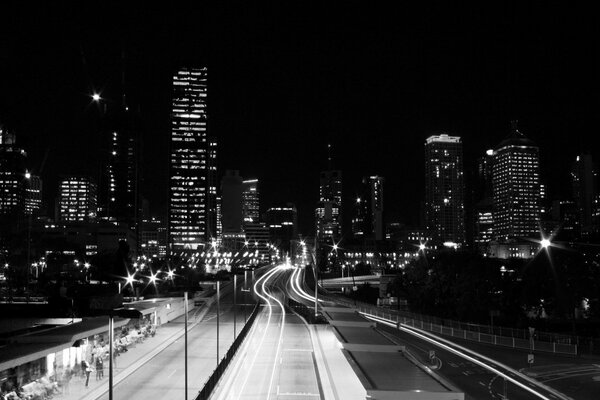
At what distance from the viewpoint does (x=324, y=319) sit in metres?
66.6

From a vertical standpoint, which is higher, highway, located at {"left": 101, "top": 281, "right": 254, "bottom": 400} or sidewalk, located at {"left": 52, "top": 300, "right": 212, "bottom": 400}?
sidewalk, located at {"left": 52, "top": 300, "right": 212, "bottom": 400}

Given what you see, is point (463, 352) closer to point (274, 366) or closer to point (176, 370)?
point (274, 366)

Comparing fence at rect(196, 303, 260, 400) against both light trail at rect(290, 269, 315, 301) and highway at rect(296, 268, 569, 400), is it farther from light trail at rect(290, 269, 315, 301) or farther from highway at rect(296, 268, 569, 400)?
light trail at rect(290, 269, 315, 301)

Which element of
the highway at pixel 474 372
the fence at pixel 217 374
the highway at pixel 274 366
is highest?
the fence at pixel 217 374

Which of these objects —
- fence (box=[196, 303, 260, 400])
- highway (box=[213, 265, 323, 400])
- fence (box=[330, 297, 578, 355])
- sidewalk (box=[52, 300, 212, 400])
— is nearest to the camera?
fence (box=[196, 303, 260, 400])

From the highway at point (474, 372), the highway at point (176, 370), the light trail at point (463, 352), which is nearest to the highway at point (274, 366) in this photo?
the highway at point (176, 370)

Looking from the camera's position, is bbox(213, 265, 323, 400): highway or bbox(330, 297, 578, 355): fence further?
bbox(330, 297, 578, 355): fence

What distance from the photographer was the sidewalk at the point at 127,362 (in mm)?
30906

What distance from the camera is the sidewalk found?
30.9 metres

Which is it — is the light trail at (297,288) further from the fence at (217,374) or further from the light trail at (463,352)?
the fence at (217,374)

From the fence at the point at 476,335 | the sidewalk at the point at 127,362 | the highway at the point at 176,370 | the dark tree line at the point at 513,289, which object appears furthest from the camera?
the dark tree line at the point at 513,289

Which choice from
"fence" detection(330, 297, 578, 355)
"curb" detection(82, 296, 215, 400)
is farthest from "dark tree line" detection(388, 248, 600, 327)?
"curb" detection(82, 296, 215, 400)

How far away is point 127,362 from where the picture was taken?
4103 cm

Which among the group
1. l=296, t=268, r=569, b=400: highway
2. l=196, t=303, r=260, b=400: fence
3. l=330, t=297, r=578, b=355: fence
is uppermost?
l=196, t=303, r=260, b=400: fence
